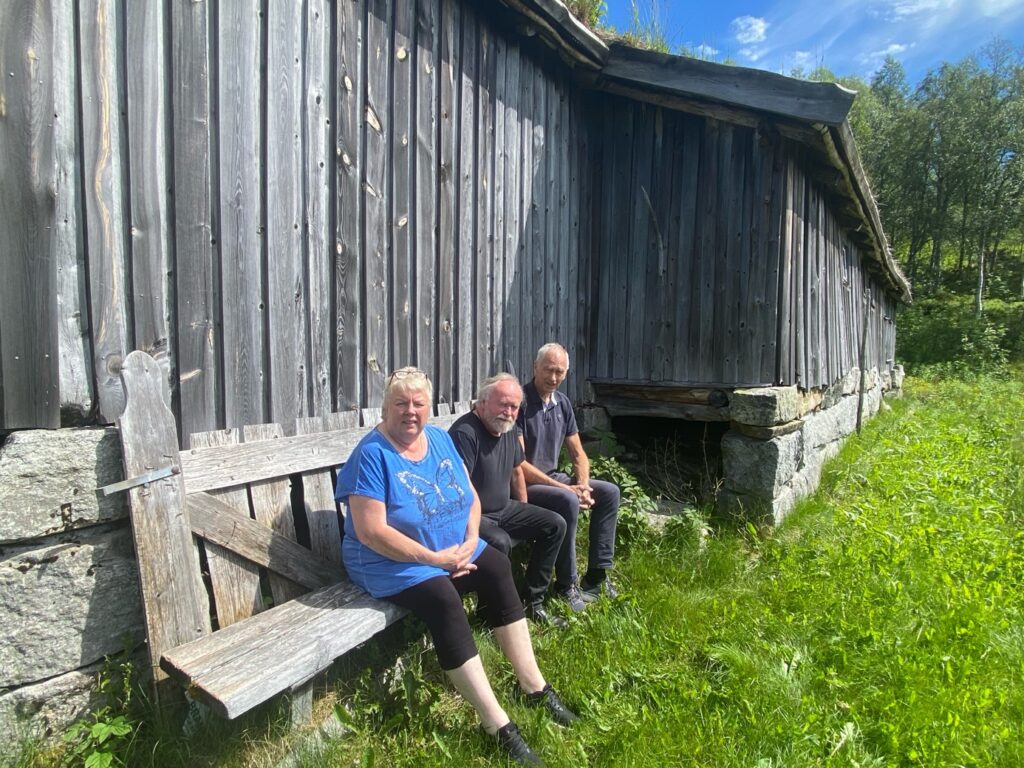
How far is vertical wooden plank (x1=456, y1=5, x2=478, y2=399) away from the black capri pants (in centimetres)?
158

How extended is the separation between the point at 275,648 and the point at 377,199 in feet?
7.77

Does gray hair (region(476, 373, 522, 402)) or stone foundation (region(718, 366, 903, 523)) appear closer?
gray hair (region(476, 373, 522, 402))

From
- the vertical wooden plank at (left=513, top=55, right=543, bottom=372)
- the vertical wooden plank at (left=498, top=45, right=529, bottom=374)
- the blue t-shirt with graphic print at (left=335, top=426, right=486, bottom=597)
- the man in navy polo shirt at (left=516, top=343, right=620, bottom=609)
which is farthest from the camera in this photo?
the vertical wooden plank at (left=513, top=55, right=543, bottom=372)

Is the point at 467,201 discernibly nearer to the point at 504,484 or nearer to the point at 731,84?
the point at 504,484

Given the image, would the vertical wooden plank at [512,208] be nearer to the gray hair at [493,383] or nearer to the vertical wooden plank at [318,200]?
the gray hair at [493,383]

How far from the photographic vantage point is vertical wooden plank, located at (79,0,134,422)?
7.22ft

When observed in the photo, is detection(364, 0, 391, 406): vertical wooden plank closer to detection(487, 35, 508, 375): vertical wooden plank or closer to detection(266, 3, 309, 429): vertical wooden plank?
detection(266, 3, 309, 429): vertical wooden plank

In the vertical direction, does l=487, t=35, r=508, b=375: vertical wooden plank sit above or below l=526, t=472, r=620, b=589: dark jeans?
above

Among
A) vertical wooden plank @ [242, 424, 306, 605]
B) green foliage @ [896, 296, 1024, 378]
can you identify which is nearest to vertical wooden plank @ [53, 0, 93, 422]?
vertical wooden plank @ [242, 424, 306, 605]

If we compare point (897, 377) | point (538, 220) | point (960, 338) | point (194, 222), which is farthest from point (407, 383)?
point (960, 338)

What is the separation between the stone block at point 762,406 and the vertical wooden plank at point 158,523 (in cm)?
402

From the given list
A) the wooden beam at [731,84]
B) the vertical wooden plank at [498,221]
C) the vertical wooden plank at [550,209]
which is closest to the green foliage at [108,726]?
the vertical wooden plank at [498,221]

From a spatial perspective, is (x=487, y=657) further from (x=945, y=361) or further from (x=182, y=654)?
(x=945, y=361)

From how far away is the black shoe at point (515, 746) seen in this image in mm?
2354
